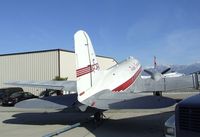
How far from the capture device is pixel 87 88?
13984 millimetres

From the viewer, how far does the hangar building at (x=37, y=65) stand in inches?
1750

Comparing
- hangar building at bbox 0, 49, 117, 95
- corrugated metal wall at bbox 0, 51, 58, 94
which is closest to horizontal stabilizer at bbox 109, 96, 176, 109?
hangar building at bbox 0, 49, 117, 95

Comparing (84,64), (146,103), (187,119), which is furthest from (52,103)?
(187,119)

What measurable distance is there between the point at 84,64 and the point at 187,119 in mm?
8669

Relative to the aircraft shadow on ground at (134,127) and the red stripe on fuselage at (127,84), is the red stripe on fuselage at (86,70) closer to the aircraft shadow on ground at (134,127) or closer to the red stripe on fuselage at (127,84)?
the red stripe on fuselage at (127,84)

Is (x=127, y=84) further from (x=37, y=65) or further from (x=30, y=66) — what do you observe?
(x=30, y=66)

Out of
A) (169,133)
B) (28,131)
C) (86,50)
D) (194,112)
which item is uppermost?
(86,50)

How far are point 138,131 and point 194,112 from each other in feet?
24.7

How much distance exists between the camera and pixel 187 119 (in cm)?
596

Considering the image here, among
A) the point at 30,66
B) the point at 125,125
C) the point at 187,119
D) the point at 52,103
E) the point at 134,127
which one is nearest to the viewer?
the point at 187,119

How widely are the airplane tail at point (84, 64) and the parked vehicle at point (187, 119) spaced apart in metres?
7.57

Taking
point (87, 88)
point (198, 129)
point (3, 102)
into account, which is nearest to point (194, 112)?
point (198, 129)

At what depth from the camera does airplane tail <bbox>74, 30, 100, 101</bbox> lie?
13.8m

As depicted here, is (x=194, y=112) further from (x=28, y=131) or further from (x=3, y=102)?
(x=3, y=102)
